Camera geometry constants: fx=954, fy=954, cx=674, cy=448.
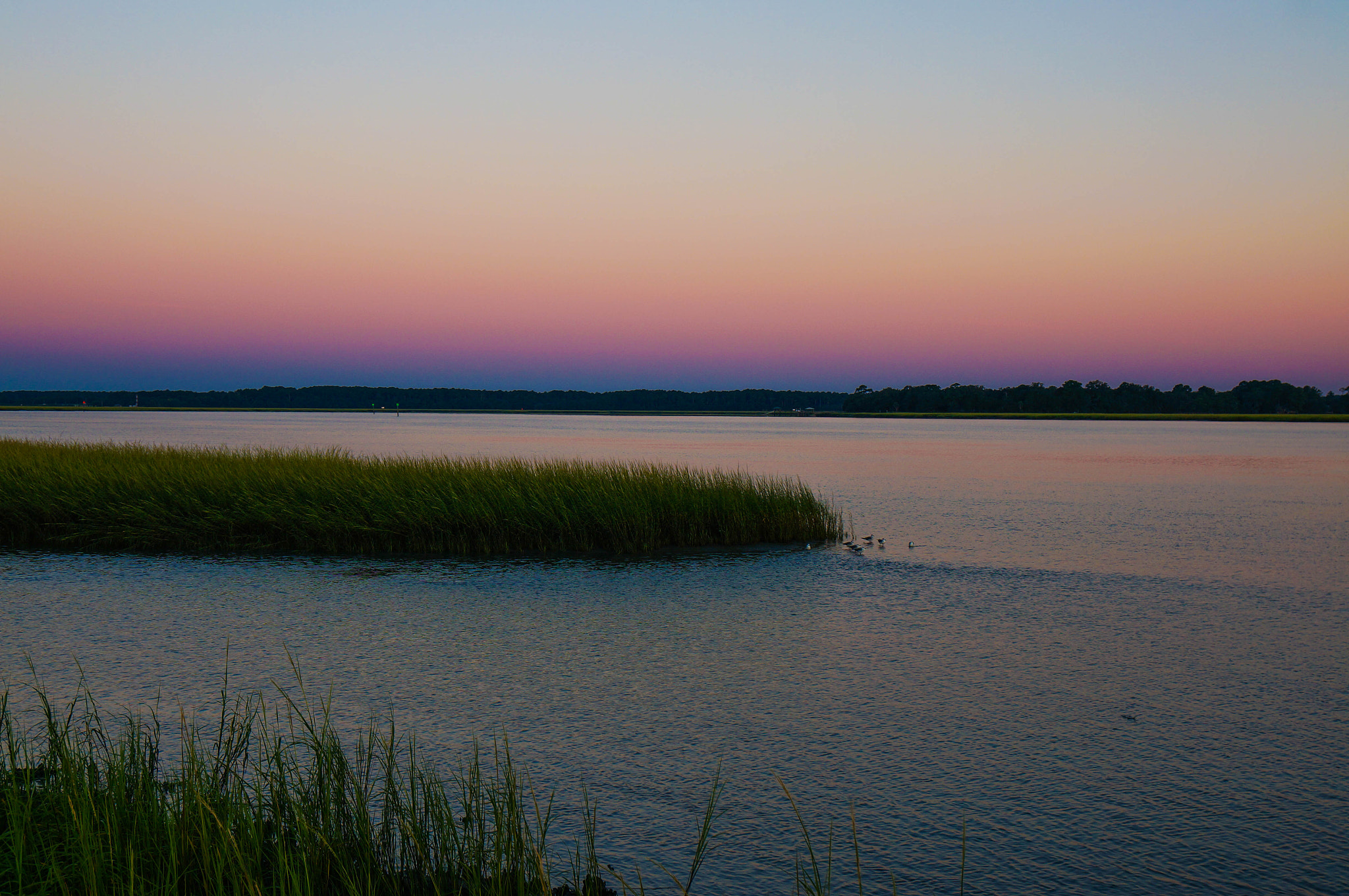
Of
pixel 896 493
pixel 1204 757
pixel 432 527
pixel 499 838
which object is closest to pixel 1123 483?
pixel 896 493

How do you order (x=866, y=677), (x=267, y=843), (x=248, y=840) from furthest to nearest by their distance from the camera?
(x=866, y=677) → (x=267, y=843) → (x=248, y=840)

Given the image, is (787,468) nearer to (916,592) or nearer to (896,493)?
(896,493)

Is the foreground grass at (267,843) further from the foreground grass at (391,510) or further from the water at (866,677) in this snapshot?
the foreground grass at (391,510)

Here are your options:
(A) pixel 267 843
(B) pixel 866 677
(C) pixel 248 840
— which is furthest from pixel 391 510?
(C) pixel 248 840

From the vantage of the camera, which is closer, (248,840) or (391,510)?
(248,840)

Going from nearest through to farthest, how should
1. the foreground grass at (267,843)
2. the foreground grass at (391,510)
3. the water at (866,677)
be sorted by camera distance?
the foreground grass at (267,843)
the water at (866,677)
the foreground grass at (391,510)

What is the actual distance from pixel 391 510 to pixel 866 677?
10.5m

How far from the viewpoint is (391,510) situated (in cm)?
1652

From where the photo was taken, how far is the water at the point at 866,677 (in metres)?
5.28

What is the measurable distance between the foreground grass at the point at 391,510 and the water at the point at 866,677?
3.51ft

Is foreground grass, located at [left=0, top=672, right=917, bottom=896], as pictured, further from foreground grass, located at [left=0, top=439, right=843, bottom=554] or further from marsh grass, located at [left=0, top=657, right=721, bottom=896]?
foreground grass, located at [left=0, top=439, right=843, bottom=554]

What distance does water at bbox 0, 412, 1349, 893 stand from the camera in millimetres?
5277

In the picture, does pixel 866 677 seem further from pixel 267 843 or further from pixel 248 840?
pixel 248 840

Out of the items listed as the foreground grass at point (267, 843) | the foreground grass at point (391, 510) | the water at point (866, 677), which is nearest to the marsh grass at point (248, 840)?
the foreground grass at point (267, 843)
